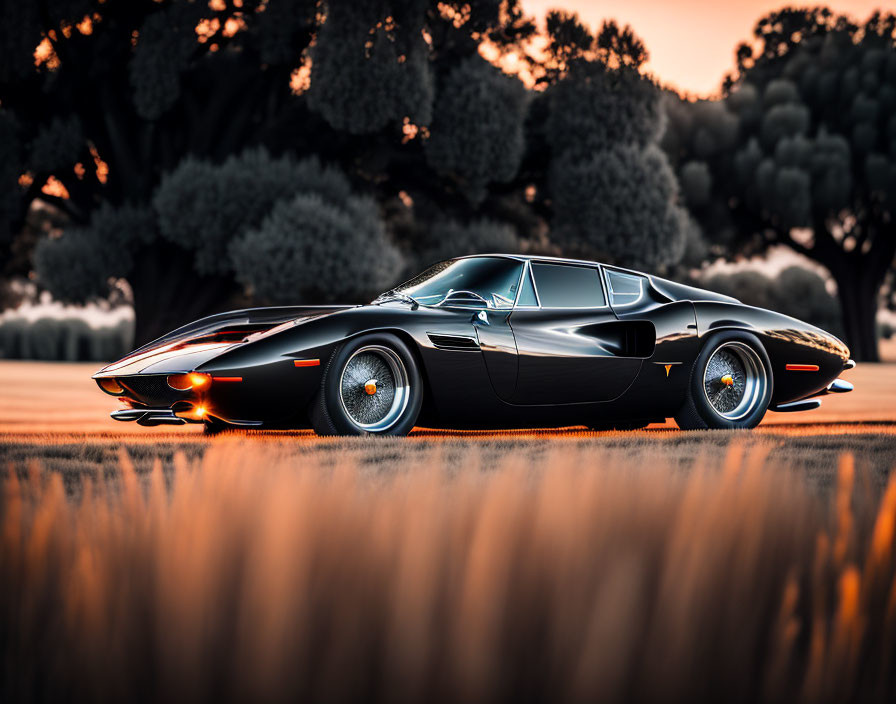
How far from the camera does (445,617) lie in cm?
Answer: 186

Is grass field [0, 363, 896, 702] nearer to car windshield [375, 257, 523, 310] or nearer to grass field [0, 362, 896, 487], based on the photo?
grass field [0, 362, 896, 487]

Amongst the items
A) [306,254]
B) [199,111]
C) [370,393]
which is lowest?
[370,393]

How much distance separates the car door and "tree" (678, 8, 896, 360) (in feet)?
88.0

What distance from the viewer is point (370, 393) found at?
6.42 meters

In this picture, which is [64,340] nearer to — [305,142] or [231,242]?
[305,142]

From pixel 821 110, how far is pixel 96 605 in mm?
36287

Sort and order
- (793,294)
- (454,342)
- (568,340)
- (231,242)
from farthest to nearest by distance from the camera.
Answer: (793,294) → (231,242) → (568,340) → (454,342)

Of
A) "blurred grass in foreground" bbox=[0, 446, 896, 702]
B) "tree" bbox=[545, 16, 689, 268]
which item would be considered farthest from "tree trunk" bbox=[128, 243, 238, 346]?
"blurred grass in foreground" bbox=[0, 446, 896, 702]

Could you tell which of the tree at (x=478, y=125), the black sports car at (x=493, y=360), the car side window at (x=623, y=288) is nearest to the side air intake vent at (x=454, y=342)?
the black sports car at (x=493, y=360)

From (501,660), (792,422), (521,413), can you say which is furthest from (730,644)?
(792,422)

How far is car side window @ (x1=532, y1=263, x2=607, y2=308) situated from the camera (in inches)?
283

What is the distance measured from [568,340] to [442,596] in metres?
5.15

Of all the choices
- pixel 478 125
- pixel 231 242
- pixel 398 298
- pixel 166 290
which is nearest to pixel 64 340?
pixel 166 290

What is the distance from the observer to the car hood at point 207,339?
6.43 m
